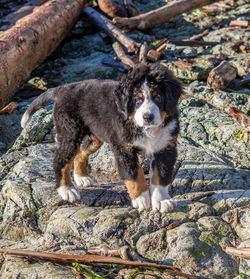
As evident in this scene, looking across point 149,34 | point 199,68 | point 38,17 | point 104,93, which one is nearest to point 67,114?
point 104,93

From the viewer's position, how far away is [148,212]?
381 cm

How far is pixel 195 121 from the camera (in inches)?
218

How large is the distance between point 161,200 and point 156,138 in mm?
659

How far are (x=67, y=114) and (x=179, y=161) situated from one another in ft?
5.10

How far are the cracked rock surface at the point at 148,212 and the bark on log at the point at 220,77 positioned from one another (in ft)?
0.47

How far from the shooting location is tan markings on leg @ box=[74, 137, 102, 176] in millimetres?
4633

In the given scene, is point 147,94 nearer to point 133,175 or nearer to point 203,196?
point 133,175

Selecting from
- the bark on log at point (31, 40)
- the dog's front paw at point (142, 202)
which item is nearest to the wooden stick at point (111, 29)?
the bark on log at point (31, 40)

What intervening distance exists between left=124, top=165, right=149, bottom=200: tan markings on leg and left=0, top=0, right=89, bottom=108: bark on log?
370 cm

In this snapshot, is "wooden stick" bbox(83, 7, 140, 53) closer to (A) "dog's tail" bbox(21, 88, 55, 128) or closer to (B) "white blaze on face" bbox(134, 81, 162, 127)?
(A) "dog's tail" bbox(21, 88, 55, 128)

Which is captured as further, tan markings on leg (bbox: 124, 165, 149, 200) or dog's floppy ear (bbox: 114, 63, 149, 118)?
tan markings on leg (bbox: 124, 165, 149, 200)

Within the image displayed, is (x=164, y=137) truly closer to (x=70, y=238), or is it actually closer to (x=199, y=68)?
(x=70, y=238)

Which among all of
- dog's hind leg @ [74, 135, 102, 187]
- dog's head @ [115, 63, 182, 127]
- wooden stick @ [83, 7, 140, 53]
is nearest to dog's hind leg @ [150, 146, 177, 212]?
dog's head @ [115, 63, 182, 127]

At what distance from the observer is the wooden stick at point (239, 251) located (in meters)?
3.12
